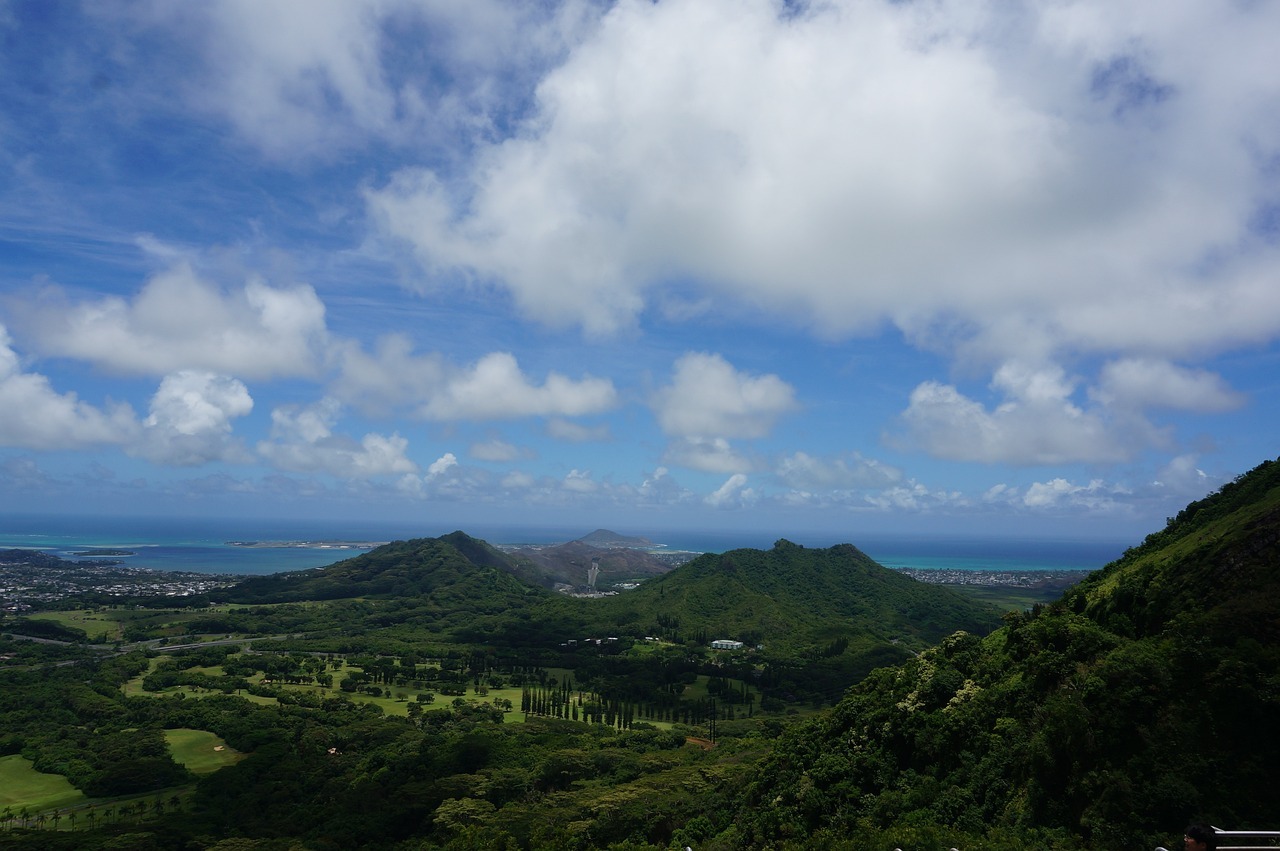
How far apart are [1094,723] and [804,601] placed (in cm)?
14254

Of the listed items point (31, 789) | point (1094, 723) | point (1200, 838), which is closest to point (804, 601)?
point (31, 789)

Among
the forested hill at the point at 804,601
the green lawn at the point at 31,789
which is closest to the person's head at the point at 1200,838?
the green lawn at the point at 31,789

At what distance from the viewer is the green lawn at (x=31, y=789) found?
5731 cm

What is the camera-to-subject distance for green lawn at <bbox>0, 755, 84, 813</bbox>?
57.3 meters

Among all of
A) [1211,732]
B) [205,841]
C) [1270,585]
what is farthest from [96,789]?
[1270,585]

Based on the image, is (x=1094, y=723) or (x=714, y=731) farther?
(x=714, y=731)

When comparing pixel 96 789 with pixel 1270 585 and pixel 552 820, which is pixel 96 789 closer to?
pixel 552 820

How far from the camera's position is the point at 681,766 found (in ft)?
181

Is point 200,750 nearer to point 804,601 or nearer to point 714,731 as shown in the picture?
point 714,731

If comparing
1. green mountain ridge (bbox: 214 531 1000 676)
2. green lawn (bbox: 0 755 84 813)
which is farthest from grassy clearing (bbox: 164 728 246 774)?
green mountain ridge (bbox: 214 531 1000 676)

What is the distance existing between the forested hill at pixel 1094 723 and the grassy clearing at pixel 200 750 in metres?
54.7

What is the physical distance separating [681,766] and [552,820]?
14.4 meters

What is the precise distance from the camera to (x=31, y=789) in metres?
60.2

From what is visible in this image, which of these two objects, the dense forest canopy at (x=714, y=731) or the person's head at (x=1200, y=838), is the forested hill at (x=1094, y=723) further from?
the person's head at (x=1200, y=838)
